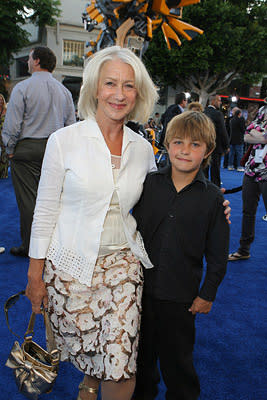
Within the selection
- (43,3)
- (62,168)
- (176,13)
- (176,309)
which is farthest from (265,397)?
(43,3)

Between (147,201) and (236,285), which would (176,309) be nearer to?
(147,201)

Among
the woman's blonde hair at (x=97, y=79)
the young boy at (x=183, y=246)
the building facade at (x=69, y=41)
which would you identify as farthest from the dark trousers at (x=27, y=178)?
the building facade at (x=69, y=41)

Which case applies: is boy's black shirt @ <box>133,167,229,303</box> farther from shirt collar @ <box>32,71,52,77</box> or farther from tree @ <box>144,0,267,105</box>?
tree @ <box>144,0,267,105</box>

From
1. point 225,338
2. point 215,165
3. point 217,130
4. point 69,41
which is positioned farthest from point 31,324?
point 69,41

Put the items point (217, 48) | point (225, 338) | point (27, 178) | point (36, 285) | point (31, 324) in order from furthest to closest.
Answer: point (217, 48) → point (27, 178) → point (225, 338) → point (31, 324) → point (36, 285)

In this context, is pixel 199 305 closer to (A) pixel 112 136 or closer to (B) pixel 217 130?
(A) pixel 112 136

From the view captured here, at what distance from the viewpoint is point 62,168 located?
168 centimetres

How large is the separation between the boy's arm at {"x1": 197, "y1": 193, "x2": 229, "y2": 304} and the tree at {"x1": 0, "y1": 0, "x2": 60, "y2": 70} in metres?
20.8

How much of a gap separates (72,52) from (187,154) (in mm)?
27870

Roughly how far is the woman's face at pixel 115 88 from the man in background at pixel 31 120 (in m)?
2.21

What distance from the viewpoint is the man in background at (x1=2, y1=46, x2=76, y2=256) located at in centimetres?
373

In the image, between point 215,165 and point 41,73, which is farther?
point 215,165

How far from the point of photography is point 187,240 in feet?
5.76

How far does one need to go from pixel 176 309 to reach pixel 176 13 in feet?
19.2
